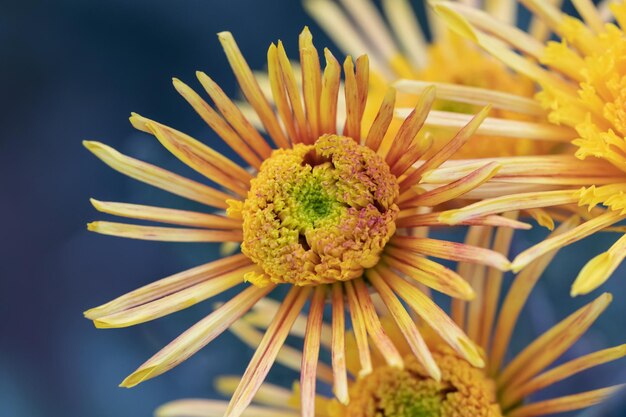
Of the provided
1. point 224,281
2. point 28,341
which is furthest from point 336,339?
point 28,341

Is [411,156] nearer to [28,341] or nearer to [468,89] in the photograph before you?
[468,89]

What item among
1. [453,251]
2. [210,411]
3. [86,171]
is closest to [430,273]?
[453,251]

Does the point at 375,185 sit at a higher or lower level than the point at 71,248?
lower

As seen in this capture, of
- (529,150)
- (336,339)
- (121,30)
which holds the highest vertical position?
(121,30)

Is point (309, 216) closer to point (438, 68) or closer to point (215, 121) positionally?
point (215, 121)

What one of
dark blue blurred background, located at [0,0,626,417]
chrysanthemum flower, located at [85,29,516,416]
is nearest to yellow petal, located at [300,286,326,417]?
chrysanthemum flower, located at [85,29,516,416]

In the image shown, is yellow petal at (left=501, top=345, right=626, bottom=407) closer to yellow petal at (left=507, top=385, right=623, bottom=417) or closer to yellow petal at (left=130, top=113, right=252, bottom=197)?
yellow petal at (left=507, top=385, right=623, bottom=417)

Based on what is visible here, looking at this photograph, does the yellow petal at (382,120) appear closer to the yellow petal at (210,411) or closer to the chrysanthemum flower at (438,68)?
the chrysanthemum flower at (438,68)

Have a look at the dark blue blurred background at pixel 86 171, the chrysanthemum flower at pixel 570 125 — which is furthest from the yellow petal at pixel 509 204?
the dark blue blurred background at pixel 86 171
